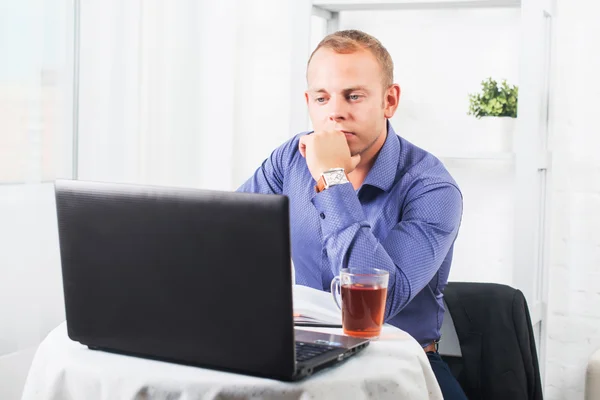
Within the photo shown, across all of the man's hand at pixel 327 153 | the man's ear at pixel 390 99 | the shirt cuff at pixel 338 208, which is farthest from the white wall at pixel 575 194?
the shirt cuff at pixel 338 208

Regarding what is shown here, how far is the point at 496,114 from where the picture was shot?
8.27 ft

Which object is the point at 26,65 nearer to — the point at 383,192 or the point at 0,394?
the point at 0,394

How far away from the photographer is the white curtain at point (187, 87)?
2.43 m

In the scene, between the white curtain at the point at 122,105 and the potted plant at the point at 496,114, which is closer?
the white curtain at the point at 122,105

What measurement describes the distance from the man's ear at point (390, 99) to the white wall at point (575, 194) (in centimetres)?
84

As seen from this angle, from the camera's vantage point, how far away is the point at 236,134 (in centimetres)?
322

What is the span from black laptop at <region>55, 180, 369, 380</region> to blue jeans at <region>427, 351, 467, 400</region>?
1.76ft

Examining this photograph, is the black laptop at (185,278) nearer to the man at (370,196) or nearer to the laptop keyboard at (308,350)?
the laptop keyboard at (308,350)

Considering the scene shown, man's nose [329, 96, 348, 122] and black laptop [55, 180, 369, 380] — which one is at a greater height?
man's nose [329, 96, 348, 122]

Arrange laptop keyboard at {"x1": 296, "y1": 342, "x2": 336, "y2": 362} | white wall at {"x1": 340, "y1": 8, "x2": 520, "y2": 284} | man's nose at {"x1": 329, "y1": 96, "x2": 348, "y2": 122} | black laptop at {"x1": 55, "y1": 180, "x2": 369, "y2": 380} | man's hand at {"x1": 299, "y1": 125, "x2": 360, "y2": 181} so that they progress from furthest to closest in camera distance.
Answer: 1. white wall at {"x1": 340, "y1": 8, "x2": 520, "y2": 284}
2. man's nose at {"x1": 329, "y1": 96, "x2": 348, "y2": 122}
3. man's hand at {"x1": 299, "y1": 125, "x2": 360, "y2": 181}
4. laptop keyboard at {"x1": 296, "y1": 342, "x2": 336, "y2": 362}
5. black laptop at {"x1": 55, "y1": 180, "x2": 369, "y2": 380}

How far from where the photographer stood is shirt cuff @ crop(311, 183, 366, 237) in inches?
62.4

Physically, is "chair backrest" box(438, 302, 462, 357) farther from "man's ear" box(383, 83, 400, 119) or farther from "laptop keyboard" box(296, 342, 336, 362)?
"laptop keyboard" box(296, 342, 336, 362)

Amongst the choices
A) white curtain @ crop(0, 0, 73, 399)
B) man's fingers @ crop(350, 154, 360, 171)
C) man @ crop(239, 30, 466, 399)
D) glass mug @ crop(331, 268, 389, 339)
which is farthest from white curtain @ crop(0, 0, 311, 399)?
glass mug @ crop(331, 268, 389, 339)

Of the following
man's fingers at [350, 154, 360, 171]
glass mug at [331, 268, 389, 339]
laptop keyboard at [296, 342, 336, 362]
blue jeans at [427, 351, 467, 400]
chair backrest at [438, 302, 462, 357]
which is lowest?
blue jeans at [427, 351, 467, 400]
